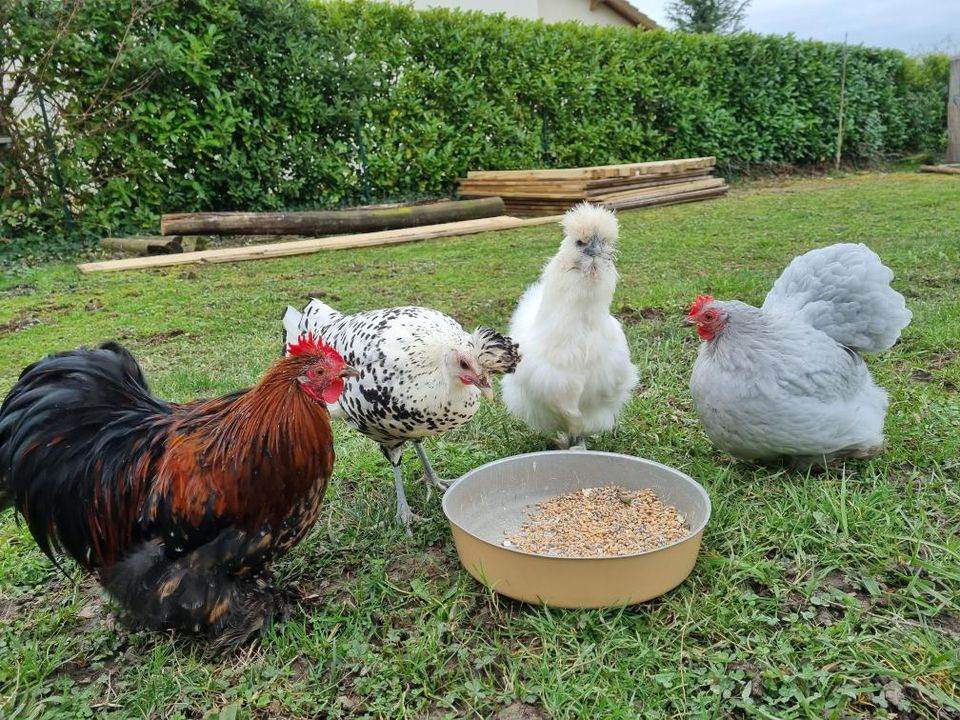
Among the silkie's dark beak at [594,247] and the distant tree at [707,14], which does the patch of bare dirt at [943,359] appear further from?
the distant tree at [707,14]

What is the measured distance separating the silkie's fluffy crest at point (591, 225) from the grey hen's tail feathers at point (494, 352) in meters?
0.72

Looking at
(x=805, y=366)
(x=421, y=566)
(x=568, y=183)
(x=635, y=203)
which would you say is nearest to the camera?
(x=421, y=566)

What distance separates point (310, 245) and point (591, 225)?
669 centimetres

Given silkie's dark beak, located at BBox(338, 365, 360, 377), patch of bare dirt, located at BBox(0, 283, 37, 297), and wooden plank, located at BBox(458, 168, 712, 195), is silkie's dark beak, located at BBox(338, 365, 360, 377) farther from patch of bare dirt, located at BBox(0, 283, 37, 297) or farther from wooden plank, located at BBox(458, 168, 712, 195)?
wooden plank, located at BBox(458, 168, 712, 195)

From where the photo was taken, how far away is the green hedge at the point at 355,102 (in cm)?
888

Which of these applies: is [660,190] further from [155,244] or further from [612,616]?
[612,616]

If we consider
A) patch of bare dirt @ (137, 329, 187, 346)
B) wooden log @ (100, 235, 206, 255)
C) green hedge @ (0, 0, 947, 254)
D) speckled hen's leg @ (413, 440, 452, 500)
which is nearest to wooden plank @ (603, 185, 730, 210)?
green hedge @ (0, 0, 947, 254)

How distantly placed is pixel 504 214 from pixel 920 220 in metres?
6.12

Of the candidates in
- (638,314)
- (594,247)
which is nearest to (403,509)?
(594,247)

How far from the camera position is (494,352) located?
2.74m

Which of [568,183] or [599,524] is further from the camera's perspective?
[568,183]

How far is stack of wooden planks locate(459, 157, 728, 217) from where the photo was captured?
446 inches

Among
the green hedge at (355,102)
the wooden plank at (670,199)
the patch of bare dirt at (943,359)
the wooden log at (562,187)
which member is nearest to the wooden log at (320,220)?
the green hedge at (355,102)

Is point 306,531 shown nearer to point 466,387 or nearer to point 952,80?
point 466,387
